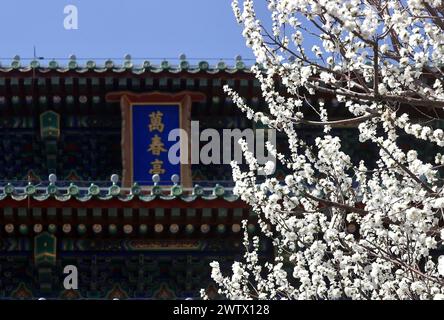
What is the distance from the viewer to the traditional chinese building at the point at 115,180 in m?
15.6

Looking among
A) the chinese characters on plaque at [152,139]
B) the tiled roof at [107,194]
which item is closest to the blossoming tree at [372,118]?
the tiled roof at [107,194]

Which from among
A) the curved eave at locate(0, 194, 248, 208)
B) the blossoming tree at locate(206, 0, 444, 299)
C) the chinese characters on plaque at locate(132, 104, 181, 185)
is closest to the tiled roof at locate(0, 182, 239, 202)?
the curved eave at locate(0, 194, 248, 208)

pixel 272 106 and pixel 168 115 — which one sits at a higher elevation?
pixel 168 115

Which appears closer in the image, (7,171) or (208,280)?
(208,280)

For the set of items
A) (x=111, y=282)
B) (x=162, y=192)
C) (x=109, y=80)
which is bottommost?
(x=111, y=282)

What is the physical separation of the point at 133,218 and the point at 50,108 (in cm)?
374

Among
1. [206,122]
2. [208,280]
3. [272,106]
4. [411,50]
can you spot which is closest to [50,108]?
[206,122]

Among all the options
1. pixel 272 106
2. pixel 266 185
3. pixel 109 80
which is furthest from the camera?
pixel 109 80

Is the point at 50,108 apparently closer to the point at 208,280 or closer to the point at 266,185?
the point at 208,280

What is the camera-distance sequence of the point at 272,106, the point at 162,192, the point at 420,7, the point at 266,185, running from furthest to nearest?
the point at 162,192 → the point at 272,106 → the point at 266,185 → the point at 420,7

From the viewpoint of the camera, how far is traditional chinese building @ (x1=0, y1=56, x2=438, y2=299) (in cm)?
1557

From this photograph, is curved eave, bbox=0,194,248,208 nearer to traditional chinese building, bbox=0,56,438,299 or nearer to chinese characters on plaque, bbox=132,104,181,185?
traditional chinese building, bbox=0,56,438,299

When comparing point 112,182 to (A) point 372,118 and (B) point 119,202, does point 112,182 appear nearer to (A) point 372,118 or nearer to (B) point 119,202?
(B) point 119,202

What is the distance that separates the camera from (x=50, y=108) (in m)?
18.5
